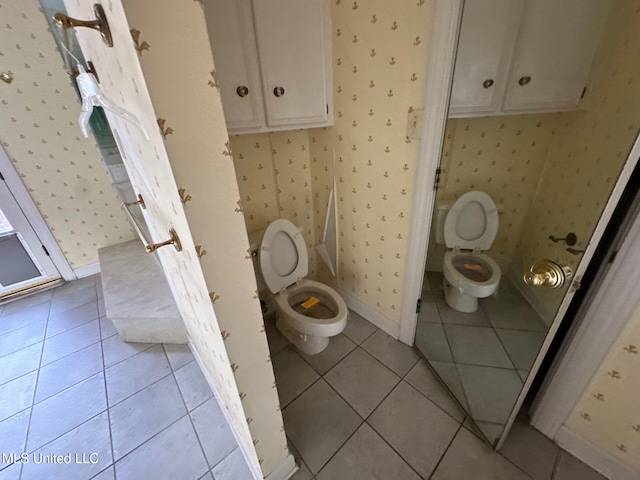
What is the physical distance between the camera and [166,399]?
149 cm

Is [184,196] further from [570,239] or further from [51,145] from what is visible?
[51,145]

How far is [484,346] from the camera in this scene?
5.02ft

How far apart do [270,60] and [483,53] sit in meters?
0.96

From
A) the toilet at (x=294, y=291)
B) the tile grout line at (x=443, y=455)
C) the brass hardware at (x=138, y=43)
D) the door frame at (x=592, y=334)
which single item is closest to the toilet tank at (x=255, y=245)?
the toilet at (x=294, y=291)

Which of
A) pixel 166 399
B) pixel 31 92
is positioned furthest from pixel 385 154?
pixel 31 92

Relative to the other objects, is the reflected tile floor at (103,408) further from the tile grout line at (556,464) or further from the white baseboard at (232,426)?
the tile grout line at (556,464)

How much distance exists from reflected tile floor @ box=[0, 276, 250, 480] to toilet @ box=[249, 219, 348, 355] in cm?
60

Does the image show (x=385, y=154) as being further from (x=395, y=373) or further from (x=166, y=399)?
(x=166, y=399)

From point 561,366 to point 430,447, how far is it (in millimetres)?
660

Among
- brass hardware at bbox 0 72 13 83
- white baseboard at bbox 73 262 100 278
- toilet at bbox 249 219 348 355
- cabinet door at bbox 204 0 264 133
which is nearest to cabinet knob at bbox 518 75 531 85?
cabinet door at bbox 204 0 264 133

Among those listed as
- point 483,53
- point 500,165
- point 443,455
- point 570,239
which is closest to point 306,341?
point 443,455

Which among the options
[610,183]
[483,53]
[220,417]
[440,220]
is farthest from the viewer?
[440,220]

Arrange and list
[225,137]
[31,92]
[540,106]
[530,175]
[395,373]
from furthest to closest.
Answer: [31,92]
[395,373]
[530,175]
[540,106]
[225,137]

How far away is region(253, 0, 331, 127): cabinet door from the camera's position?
1155 millimetres
